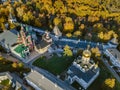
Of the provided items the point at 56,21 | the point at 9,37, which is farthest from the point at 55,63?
the point at 56,21

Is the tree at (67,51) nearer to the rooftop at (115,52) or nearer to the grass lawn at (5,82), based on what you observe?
the rooftop at (115,52)

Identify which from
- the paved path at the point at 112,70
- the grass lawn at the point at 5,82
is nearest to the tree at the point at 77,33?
the paved path at the point at 112,70

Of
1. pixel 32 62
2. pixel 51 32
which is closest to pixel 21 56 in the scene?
pixel 32 62

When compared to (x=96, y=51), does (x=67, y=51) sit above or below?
above

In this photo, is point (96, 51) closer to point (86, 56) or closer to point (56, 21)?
point (86, 56)

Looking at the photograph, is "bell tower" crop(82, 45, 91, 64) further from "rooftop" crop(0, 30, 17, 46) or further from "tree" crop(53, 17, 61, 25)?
"tree" crop(53, 17, 61, 25)
